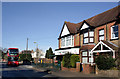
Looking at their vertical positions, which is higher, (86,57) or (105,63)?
(86,57)

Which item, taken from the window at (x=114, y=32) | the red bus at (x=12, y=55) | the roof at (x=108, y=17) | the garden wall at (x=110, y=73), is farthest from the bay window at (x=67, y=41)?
the red bus at (x=12, y=55)

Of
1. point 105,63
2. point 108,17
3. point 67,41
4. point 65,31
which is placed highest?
point 108,17

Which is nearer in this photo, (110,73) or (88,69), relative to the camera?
A: (110,73)

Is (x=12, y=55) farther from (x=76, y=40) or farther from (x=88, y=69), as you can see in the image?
(x=88, y=69)

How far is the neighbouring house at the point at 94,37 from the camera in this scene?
16.6m

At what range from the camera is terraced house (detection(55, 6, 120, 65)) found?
54.5 ft

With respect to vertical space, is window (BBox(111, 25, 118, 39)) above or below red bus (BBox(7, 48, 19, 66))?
above

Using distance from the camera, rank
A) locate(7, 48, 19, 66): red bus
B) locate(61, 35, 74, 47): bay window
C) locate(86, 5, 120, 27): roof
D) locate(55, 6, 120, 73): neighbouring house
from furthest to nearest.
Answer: locate(7, 48, 19, 66): red bus
locate(61, 35, 74, 47): bay window
locate(86, 5, 120, 27): roof
locate(55, 6, 120, 73): neighbouring house

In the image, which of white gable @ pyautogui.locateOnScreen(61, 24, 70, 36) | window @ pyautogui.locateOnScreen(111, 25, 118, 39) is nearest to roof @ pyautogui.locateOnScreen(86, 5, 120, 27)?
window @ pyautogui.locateOnScreen(111, 25, 118, 39)

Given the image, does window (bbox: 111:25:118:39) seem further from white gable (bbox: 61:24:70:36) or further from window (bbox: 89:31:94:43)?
white gable (bbox: 61:24:70:36)

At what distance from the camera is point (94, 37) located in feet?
65.9

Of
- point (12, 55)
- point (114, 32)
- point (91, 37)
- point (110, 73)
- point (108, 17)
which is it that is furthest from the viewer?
point (12, 55)

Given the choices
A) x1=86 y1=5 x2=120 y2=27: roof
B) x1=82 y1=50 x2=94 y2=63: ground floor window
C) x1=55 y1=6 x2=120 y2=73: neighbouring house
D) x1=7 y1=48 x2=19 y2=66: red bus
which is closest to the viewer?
x1=55 y1=6 x2=120 y2=73: neighbouring house

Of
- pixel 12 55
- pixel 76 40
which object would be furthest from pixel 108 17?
pixel 12 55
